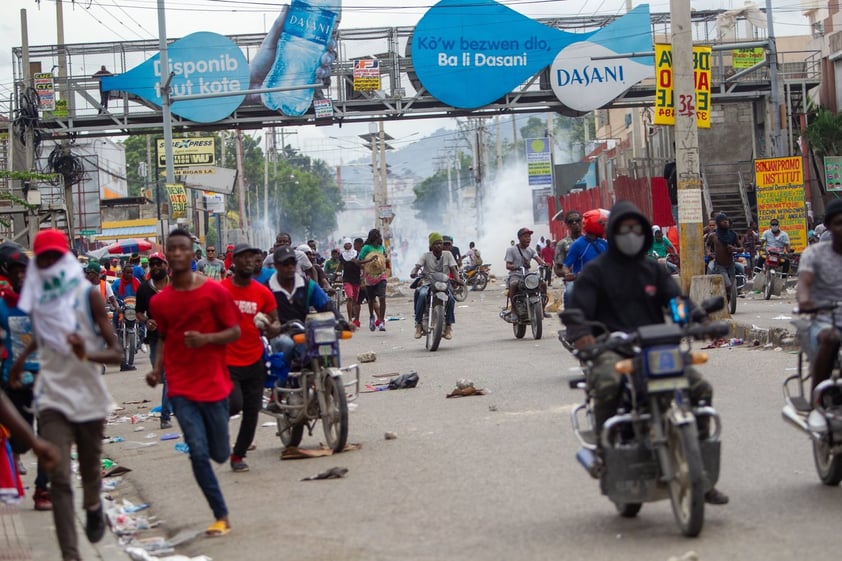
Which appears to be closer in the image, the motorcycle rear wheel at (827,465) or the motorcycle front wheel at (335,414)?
the motorcycle rear wheel at (827,465)

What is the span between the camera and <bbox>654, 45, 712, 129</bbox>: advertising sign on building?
63.0 feet

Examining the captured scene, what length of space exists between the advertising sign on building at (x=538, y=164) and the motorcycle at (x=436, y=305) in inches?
1579

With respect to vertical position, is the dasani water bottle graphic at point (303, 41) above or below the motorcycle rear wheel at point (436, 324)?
above

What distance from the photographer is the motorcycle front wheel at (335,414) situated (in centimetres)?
995

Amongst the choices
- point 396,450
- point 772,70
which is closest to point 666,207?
point 772,70

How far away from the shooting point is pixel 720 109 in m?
45.5

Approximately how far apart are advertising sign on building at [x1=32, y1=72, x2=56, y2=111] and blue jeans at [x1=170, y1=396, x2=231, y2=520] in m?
30.1

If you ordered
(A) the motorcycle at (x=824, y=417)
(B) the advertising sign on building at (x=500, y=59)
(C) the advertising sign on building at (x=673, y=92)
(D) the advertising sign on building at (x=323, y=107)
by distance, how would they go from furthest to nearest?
(D) the advertising sign on building at (x=323, y=107) → (B) the advertising sign on building at (x=500, y=59) → (C) the advertising sign on building at (x=673, y=92) → (A) the motorcycle at (x=824, y=417)

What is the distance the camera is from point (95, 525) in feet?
22.7

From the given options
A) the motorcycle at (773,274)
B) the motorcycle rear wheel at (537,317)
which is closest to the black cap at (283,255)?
the motorcycle rear wheel at (537,317)

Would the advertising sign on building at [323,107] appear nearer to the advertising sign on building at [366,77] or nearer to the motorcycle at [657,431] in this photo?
the advertising sign on building at [366,77]

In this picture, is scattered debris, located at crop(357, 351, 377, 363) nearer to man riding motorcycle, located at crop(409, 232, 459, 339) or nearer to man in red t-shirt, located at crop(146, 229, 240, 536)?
man riding motorcycle, located at crop(409, 232, 459, 339)

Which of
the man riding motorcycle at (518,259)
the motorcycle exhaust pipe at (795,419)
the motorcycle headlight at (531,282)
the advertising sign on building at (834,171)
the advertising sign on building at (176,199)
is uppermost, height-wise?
the advertising sign on building at (176,199)

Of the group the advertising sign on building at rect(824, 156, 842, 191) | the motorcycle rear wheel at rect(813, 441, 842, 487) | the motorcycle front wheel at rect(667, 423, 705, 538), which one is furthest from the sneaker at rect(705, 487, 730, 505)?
the advertising sign on building at rect(824, 156, 842, 191)
